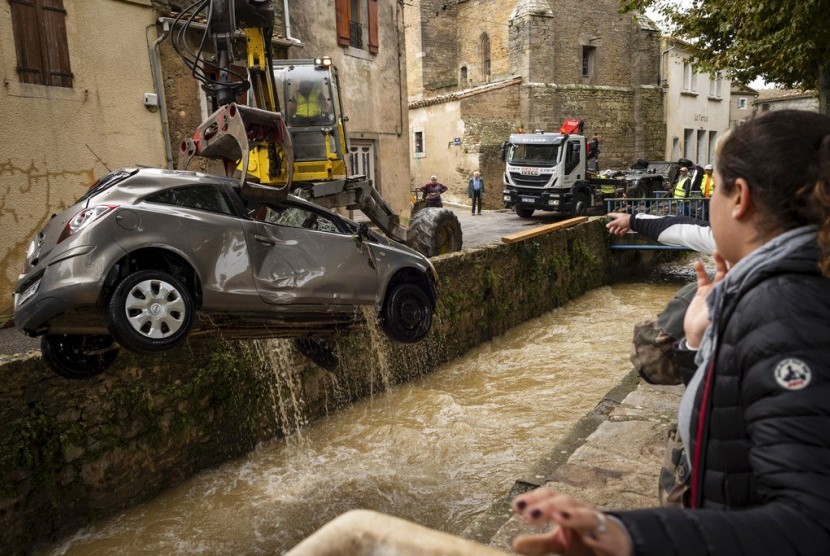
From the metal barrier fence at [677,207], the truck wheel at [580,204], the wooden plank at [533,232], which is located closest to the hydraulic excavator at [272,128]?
the wooden plank at [533,232]

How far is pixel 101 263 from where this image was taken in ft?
12.3

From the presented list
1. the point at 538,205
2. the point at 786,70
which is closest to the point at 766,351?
the point at 786,70

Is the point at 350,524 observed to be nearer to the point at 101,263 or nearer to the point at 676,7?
the point at 101,263

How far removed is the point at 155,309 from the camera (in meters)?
3.71

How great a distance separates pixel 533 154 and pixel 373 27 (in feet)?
24.0

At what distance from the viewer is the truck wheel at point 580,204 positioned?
66.0 ft

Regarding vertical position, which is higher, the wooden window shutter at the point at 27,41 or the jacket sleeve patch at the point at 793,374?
the wooden window shutter at the point at 27,41

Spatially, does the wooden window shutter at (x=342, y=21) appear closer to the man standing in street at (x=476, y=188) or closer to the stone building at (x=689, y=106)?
the man standing in street at (x=476, y=188)

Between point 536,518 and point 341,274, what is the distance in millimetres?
3927

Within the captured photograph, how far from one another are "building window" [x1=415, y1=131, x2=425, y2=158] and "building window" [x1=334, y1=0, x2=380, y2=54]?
11.3 m

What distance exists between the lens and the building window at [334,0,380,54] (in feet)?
48.6

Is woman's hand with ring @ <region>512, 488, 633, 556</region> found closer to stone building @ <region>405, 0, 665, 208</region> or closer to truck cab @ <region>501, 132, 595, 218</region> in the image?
truck cab @ <region>501, 132, 595, 218</region>

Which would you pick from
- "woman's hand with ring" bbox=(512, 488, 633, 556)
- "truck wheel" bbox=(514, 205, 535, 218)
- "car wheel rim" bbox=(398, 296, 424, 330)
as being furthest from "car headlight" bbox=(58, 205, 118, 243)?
"truck wheel" bbox=(514, 205, 535, 218)

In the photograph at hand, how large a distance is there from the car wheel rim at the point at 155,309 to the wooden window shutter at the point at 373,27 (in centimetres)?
1339
